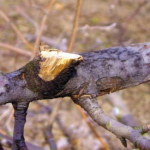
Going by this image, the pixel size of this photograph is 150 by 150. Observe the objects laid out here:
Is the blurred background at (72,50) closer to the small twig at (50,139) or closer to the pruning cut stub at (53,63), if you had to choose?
the small twig at (50,139)

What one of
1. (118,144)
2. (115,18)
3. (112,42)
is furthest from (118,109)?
(115,18)

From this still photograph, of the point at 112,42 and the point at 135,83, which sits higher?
the point at 112,42

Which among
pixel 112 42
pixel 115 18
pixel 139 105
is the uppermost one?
pixel 115 18

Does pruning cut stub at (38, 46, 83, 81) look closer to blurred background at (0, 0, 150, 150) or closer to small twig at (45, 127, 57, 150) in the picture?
blurred background at (0, 0, 150, 150)

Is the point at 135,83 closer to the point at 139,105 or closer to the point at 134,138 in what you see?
the point at 134,138

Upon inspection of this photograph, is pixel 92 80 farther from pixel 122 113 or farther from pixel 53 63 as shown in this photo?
pixel 122 113

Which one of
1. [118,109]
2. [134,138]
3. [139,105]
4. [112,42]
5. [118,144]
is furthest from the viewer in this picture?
[112,42]

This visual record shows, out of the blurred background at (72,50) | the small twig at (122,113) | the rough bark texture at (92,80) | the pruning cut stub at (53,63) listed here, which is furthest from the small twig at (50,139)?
the pruning cut stub at (53,63)
